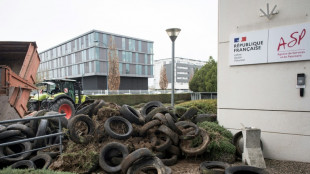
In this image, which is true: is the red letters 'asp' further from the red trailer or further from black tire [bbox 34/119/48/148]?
the red trailer

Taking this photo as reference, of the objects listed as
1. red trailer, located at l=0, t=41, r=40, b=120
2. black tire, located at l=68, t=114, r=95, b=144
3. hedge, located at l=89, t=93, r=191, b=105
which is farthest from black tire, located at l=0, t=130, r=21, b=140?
hedge, located at l=89, t=93, r=191, b=105

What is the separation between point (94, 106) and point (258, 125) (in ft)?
16.9

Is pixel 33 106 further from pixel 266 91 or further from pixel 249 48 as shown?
pixel 266 91

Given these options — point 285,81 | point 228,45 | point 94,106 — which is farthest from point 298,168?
point 94,106

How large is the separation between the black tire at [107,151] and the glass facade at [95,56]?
43901 mm

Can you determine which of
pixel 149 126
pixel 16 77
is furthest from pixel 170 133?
pixel 16 77

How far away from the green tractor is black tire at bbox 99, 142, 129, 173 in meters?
5.75

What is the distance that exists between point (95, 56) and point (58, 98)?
40.7 m

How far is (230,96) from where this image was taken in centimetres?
666

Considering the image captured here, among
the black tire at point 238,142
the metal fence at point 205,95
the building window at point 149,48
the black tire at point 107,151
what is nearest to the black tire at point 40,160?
the black tire at point 107,151

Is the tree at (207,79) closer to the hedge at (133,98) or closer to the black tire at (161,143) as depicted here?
the hedge at (133,98)

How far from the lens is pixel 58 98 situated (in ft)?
36.4

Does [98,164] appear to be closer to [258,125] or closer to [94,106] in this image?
[94,106]

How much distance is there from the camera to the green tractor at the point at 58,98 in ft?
35.8
